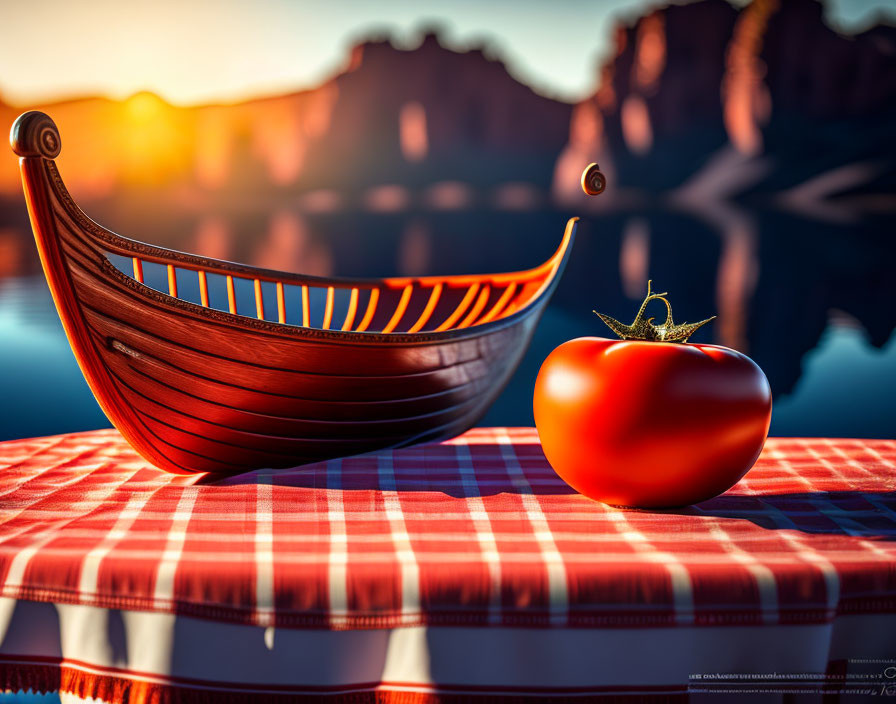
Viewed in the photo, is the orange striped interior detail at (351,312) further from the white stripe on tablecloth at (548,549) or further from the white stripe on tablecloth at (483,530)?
the white stripe on tablecloth at (548,549)

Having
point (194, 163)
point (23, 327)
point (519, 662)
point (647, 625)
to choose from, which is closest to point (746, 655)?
point (647, 625)

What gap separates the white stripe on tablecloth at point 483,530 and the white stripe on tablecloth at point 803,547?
453 mm

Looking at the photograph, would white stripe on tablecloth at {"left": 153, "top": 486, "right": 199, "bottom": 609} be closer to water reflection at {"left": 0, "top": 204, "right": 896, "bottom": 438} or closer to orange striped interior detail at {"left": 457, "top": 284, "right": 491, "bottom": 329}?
orange striped interior detail at {"left": 457, "top": 284, "right": 491, "bottom": 329}

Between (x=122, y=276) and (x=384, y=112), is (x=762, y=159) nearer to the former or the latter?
(x=384, y=112)

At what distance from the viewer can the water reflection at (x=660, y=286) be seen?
4887 millimetres

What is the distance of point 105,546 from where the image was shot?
3.96 ft

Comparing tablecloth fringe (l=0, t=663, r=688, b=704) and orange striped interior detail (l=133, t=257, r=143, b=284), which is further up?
orange striped interior detail (l=133, t=257, r=143, b=284)

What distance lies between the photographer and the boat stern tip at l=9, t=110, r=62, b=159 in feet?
4.31

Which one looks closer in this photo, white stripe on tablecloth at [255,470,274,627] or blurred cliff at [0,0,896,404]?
white stripe on tablecloth at [255,470,274,627]

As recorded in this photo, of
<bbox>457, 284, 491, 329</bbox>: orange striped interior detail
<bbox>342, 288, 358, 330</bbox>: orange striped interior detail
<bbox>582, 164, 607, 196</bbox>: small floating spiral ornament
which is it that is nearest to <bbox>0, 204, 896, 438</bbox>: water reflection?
<bbox>457, 284, 491, 329</bbox>: orange striped interior detail

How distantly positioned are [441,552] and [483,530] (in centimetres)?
13

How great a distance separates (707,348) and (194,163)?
133 ft

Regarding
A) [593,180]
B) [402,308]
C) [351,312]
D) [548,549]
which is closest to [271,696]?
[548,549]

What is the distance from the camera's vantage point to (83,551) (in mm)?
1182
